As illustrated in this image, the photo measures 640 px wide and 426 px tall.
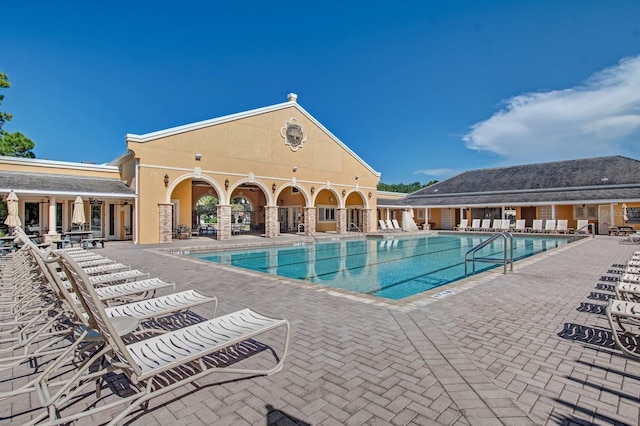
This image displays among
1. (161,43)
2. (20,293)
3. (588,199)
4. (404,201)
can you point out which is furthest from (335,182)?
(20,293)

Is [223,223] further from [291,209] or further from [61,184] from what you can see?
[291,209]

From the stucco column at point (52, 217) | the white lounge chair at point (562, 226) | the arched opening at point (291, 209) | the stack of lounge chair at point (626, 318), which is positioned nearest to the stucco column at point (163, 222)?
the stucco column at point (52, 217)

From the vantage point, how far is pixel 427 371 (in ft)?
9.73

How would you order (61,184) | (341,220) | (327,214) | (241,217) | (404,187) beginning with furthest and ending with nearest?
(404,187), (241,217), (327,214), (341,220), (61,184)

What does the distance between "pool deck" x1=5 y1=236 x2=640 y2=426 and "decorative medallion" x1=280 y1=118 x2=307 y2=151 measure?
1877cm

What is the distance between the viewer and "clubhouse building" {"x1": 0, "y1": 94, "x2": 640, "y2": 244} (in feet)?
55.5

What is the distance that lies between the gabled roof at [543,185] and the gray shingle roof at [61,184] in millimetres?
22932

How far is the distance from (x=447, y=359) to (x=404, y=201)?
33193 millimetres

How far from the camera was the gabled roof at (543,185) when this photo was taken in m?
26.1

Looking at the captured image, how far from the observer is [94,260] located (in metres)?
7.15

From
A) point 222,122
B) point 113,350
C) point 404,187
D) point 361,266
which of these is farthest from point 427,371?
point 404,187

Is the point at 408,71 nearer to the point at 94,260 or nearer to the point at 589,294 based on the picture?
the point at 589,294

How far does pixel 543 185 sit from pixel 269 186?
1045 inches

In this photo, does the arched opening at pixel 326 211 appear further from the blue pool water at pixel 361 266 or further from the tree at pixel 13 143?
the tree at pixel 13 143
